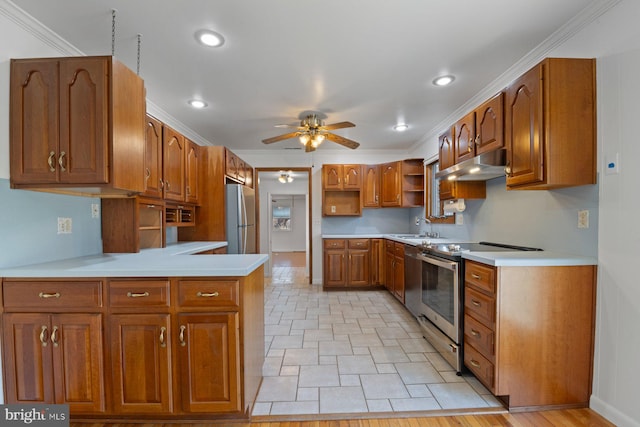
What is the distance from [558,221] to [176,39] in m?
2.96

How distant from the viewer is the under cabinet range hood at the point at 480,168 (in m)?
2.01

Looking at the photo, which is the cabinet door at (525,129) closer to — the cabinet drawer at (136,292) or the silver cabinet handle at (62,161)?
the cabinet drawer at (136,292)

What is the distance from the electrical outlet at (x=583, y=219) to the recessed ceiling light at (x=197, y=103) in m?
3.36

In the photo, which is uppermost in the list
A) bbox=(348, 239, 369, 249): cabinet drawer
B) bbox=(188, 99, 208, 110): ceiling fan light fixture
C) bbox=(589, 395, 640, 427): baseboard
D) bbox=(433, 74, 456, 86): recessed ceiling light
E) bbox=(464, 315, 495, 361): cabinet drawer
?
bbox=(433, 74, 456, 86): recessed ceiling light

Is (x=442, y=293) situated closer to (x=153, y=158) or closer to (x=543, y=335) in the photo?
(x=543, y=335)

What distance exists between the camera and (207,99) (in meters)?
2.86

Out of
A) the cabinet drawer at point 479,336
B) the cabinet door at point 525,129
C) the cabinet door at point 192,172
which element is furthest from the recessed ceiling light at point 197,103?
the cabinet drawer at point 479,336

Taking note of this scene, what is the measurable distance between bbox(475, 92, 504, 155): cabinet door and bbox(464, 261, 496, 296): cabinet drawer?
2.99 feet

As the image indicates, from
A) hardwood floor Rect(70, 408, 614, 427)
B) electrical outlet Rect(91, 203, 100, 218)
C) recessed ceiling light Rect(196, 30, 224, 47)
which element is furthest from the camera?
electrical outlet Rect(91, 203, 100, 218)

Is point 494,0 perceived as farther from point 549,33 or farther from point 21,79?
point 21,79

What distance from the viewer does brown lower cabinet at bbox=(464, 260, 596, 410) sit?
5.47ft

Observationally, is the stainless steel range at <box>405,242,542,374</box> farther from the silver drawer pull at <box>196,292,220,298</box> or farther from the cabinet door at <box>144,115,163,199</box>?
the cabinet door at <box>144,115,163,199</box>

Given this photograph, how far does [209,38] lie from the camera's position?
74.2 inches

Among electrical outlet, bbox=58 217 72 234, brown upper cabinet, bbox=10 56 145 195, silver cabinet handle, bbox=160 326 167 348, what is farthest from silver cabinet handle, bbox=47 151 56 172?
silver cabinet handle, bbox=160 326 167 348
